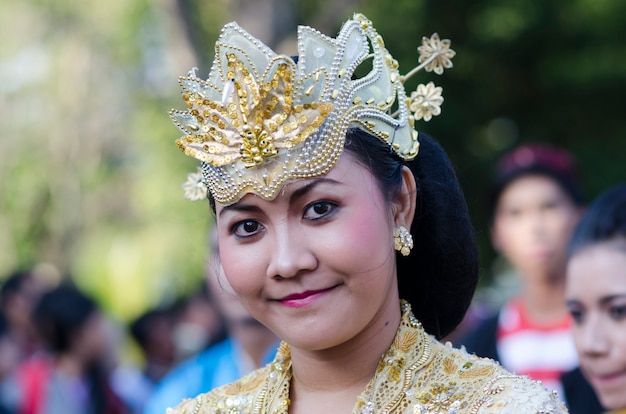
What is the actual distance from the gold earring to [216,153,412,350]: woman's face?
0.18 feet

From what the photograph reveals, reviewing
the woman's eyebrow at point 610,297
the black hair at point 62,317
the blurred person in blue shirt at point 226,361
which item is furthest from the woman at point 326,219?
the black hair at point 62,317

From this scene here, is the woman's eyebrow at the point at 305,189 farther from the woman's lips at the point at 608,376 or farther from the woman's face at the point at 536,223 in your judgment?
the woman's face at the point at 536,223

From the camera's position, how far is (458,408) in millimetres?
2775

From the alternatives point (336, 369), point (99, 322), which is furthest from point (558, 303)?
point (99, 322)

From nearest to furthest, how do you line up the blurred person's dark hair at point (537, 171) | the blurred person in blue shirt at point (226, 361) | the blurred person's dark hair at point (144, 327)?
the blurred person in blue shirt at point (226, 361)
the blurred person's dark hair at point (537, 171)
the blurred person's dark hair at point (144, 327)

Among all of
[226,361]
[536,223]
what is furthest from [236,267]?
[536,223]

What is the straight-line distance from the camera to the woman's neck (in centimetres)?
294

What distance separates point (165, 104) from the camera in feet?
44.1

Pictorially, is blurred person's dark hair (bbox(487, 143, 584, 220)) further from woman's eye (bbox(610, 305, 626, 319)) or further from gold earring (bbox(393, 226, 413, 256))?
gold earring (bbox(393, 226, 413, 256))

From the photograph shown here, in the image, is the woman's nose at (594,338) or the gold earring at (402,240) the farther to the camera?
the woman's nose at (594,338)

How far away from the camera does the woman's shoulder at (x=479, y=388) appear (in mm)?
2686

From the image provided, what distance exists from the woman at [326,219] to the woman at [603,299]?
48.1 inches

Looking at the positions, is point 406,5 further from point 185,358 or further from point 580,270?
point 580,270

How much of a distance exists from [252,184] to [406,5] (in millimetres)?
7935
